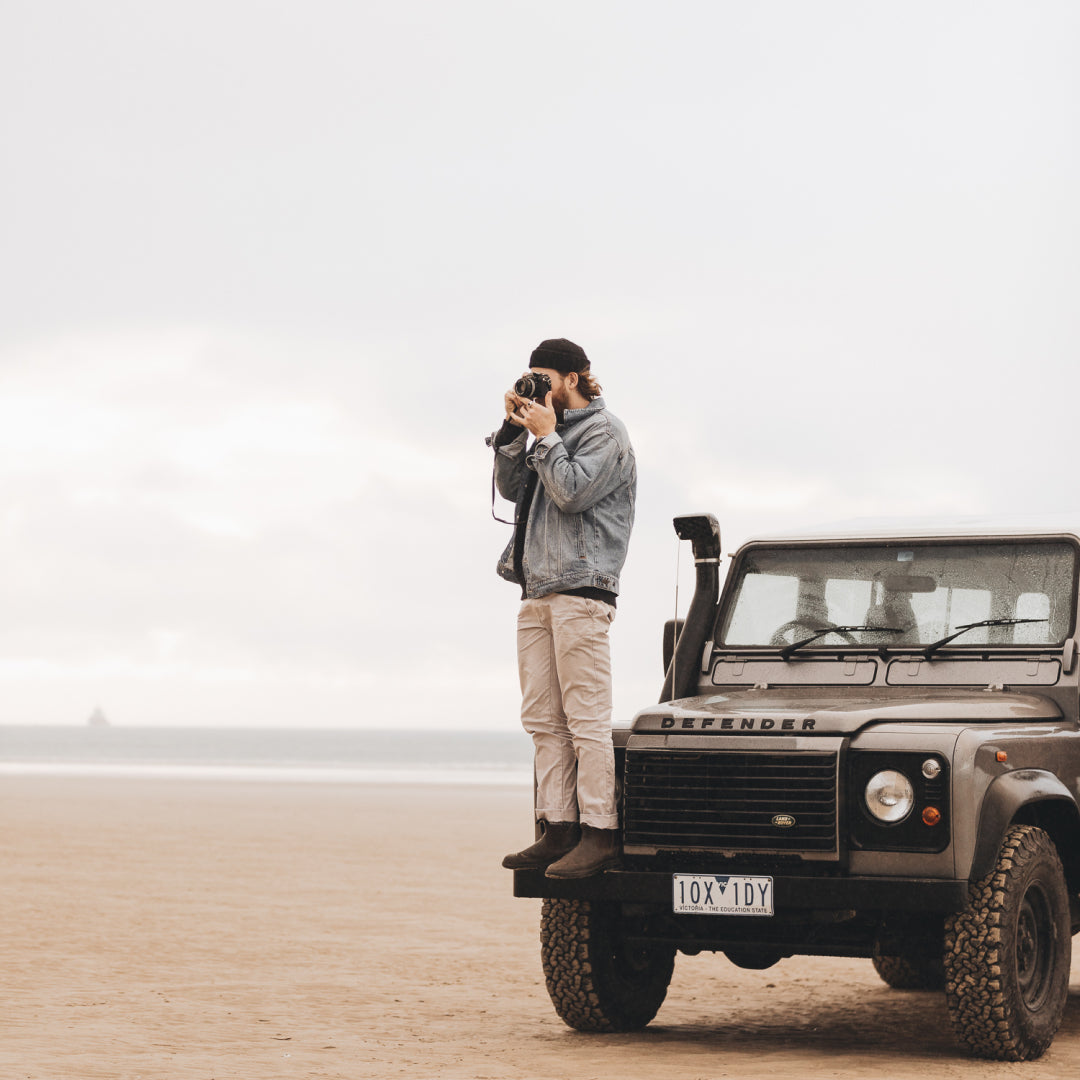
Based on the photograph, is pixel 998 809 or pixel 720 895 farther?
pixel 720 895

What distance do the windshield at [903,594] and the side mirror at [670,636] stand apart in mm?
193

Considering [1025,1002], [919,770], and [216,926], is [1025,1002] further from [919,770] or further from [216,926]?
[216,926]

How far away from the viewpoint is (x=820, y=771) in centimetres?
646

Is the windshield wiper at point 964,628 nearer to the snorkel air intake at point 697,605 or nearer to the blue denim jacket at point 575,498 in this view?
the snorkel air intake at point 697,605

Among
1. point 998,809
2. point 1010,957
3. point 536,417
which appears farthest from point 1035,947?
point 536,417

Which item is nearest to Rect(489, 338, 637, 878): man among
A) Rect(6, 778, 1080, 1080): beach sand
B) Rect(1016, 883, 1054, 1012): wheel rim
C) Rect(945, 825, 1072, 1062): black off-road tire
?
Rect(6, 778, 1080, 1080): beach sand

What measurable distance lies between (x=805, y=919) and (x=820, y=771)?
0.57m

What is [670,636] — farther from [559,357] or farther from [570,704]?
[559,357]

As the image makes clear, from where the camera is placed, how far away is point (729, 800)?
6621mm

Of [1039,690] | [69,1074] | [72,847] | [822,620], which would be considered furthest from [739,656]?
[72,847]

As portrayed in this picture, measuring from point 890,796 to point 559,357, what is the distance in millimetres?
2145

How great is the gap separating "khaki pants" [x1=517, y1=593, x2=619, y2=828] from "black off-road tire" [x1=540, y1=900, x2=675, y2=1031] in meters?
0.51

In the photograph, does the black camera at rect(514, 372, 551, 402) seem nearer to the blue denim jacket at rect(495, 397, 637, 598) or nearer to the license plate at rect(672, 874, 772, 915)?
the blue denim jacket at rect(495, 397, 637, 598)

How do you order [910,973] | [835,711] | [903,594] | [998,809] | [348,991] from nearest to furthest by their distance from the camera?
[998,809] < [835,711] < [903,594] < [348,991] < [910,973]
